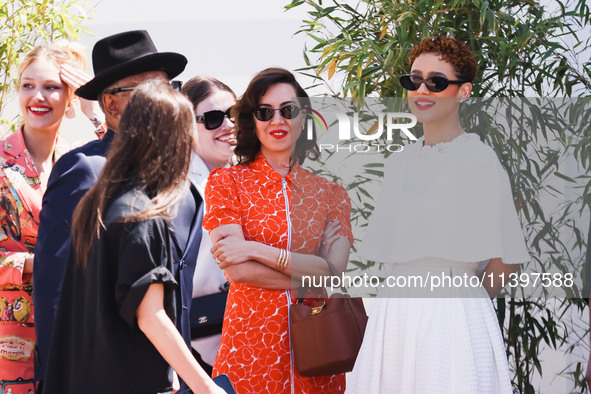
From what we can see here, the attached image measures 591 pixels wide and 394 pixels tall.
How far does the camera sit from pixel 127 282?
2338mm

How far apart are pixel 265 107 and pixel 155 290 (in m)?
1.25

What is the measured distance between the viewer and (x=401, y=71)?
13.8ft

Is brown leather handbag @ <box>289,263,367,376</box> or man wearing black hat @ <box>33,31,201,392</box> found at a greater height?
man wearing black hat @ <box>33,31,201,392</box>

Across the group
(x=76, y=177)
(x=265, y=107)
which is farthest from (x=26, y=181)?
(x=265, y=107)

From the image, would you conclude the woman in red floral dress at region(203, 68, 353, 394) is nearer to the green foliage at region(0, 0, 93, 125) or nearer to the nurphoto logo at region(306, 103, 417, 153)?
the nurphoto logo at region(306, 103, 417, 153)

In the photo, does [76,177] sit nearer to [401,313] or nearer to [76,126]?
[401,313]

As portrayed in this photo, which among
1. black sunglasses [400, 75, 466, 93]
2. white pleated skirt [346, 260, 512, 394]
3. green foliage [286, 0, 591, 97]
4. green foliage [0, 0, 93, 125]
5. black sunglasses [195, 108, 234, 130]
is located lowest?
white pleated skirt [346, 260, 512, 394]

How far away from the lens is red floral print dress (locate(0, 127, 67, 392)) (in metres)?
3.42

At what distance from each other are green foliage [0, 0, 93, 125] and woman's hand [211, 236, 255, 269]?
2.81m

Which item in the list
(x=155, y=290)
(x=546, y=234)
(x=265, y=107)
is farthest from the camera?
(x=546, y=234)

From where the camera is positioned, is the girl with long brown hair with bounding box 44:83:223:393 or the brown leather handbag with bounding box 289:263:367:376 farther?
the brown leather handbag with bounding box 289:263:367:376

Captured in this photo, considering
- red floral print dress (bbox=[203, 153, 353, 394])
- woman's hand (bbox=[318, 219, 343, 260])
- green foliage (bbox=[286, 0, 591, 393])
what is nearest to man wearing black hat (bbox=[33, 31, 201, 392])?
red floral print dress (bbox=[203, 153, 353, 394])

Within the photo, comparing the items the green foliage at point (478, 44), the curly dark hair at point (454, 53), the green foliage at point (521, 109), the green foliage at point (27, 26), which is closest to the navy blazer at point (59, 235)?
the curly dark hair at point (454, 53)

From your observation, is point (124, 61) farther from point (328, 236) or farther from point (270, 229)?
point (328, 236)
